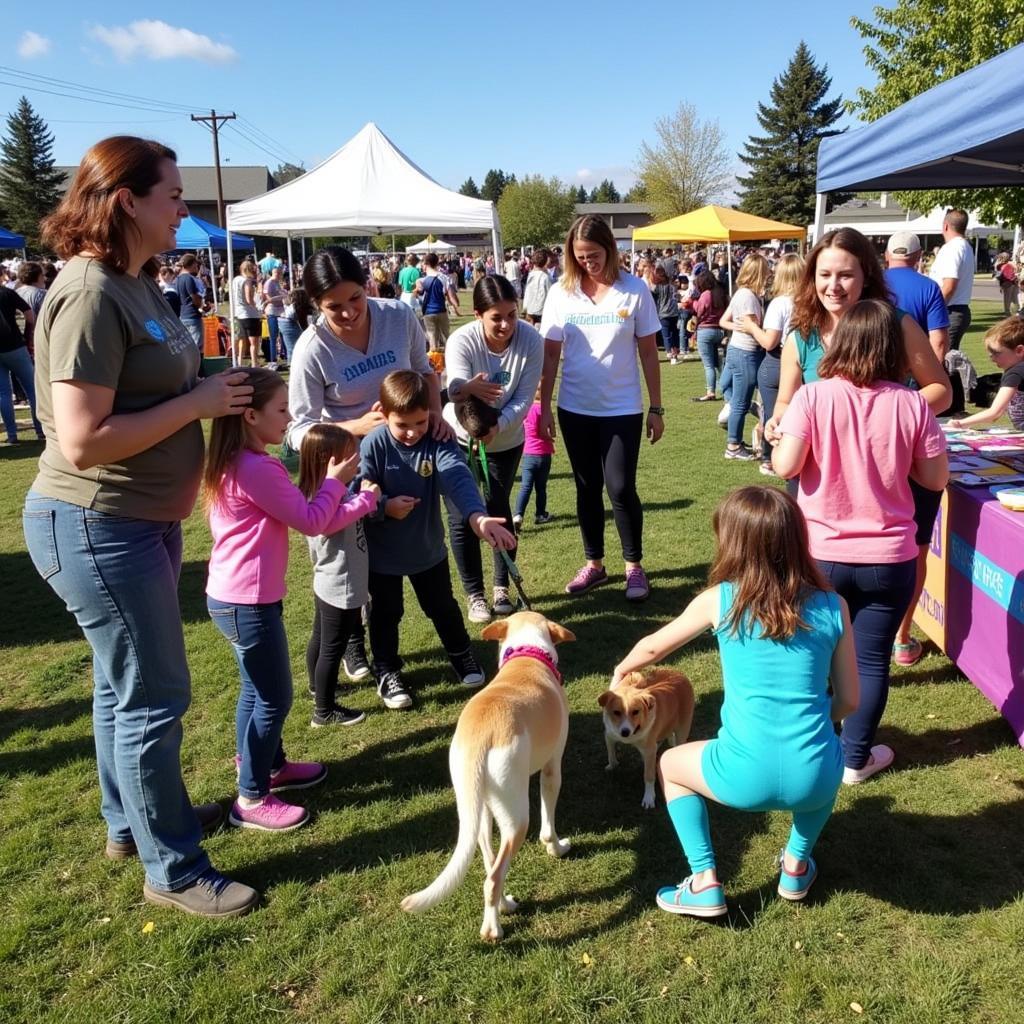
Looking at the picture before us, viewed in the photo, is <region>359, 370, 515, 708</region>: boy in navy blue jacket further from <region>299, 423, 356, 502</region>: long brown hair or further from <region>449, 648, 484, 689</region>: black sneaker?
<region>299, 423, 356, 502</region>: long brown hair

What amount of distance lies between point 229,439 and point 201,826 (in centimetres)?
146

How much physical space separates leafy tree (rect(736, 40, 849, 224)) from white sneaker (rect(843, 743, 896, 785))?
2224 inches

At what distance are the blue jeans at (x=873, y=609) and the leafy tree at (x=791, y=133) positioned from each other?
5660 centimetres

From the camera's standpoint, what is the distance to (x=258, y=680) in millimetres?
2936

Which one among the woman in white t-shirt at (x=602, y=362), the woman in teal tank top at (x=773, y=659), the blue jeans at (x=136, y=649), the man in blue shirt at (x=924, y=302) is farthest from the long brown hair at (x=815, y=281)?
the blue jeans at (x=136, y=649)

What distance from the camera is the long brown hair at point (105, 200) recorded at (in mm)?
2146

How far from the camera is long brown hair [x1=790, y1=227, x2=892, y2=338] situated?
3.30 meters

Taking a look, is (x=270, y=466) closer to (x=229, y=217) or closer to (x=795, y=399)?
(x=795, y=399)

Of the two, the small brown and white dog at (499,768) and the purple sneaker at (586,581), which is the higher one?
the small brown and white dog at (499,768)

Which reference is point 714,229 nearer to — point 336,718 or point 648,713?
point 336,718

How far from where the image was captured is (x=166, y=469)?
233 centimetres

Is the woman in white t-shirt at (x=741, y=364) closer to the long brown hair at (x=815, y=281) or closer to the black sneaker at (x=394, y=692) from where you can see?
the long brown hair at (x=815, y=281)

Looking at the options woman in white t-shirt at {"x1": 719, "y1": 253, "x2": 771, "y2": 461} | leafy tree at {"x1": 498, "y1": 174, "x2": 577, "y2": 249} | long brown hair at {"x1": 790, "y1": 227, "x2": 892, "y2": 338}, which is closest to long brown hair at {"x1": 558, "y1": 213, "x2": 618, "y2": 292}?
long brown hair at {"x1": 790, "y1": 227, "x2": 892, "y2": 338}

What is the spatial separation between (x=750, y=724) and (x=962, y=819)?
1296mm
